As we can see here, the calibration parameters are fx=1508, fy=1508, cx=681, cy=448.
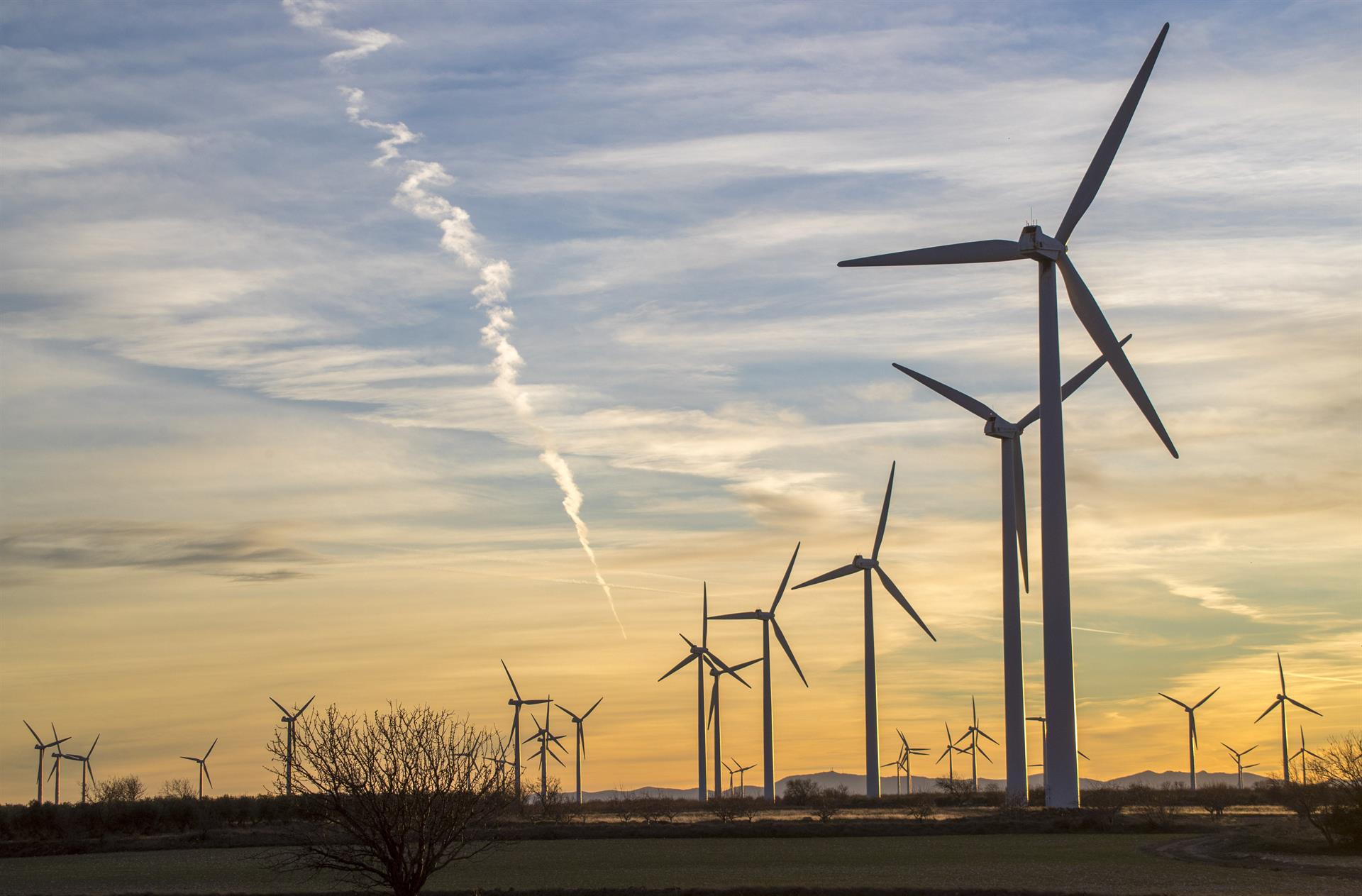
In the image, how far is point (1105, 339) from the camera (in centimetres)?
7012

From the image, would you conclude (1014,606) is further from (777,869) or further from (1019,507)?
(777,869)

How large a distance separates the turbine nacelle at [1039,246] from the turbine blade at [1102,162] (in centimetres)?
114

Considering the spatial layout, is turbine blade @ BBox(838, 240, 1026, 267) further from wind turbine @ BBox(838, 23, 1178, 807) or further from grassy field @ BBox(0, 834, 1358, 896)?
grassy field @ BBox(0, 834, 1358, 896)

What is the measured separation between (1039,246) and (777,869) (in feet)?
115

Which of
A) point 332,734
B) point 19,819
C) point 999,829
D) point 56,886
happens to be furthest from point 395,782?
point 19,819

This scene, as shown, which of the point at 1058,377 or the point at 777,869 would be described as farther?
the point at 1058,377

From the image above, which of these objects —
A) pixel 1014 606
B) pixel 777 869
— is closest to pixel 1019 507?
pixel 1014 606

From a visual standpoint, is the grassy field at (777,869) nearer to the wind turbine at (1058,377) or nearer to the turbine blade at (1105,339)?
the wind turbine at (1058,377)

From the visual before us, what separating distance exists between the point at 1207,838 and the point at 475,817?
31913 mm

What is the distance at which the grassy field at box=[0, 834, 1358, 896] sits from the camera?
149 ft

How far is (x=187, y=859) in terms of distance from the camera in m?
69.3

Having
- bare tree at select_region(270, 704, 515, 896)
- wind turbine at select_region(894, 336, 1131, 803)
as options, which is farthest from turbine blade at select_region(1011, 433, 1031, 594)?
bare tree at select_region(270, 704, 515, 896)

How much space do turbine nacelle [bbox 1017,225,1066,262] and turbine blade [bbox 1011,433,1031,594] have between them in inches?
732

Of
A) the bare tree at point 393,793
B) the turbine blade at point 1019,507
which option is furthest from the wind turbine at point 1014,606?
the bare tree at point 393,793
